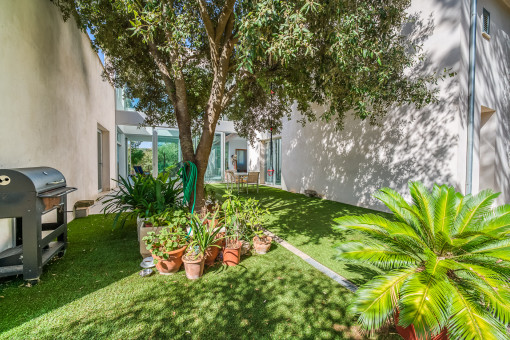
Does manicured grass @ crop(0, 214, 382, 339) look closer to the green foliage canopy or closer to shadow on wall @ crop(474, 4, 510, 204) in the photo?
the green foliage canopy

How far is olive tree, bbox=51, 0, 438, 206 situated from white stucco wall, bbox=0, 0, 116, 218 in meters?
0.81

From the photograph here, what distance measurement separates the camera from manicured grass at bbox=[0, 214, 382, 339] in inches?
71.0

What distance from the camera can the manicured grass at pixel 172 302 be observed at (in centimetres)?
180

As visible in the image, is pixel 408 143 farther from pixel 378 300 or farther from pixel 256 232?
pixel 378 300

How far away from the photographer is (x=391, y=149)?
605 cm

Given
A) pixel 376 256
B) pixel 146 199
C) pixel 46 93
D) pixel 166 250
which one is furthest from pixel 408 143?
pixel 46 93

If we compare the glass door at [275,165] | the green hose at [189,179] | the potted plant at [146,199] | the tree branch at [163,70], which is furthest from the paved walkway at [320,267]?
the glass door at [275,165]

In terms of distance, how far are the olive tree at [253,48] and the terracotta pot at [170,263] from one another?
130cm

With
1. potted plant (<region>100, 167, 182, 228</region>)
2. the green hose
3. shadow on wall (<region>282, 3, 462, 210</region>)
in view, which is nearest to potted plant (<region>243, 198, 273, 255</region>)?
the green hose

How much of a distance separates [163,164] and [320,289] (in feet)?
42.4

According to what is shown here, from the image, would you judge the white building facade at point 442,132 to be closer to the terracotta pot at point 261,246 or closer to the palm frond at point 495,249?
the palm frond at point 495,249

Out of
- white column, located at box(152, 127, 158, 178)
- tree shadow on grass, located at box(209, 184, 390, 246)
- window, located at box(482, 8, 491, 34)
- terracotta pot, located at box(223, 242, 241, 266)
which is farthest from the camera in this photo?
white column, located at box(152, 127, 158, 178)

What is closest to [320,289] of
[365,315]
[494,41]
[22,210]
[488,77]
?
[365,315]

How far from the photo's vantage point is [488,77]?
575cm
